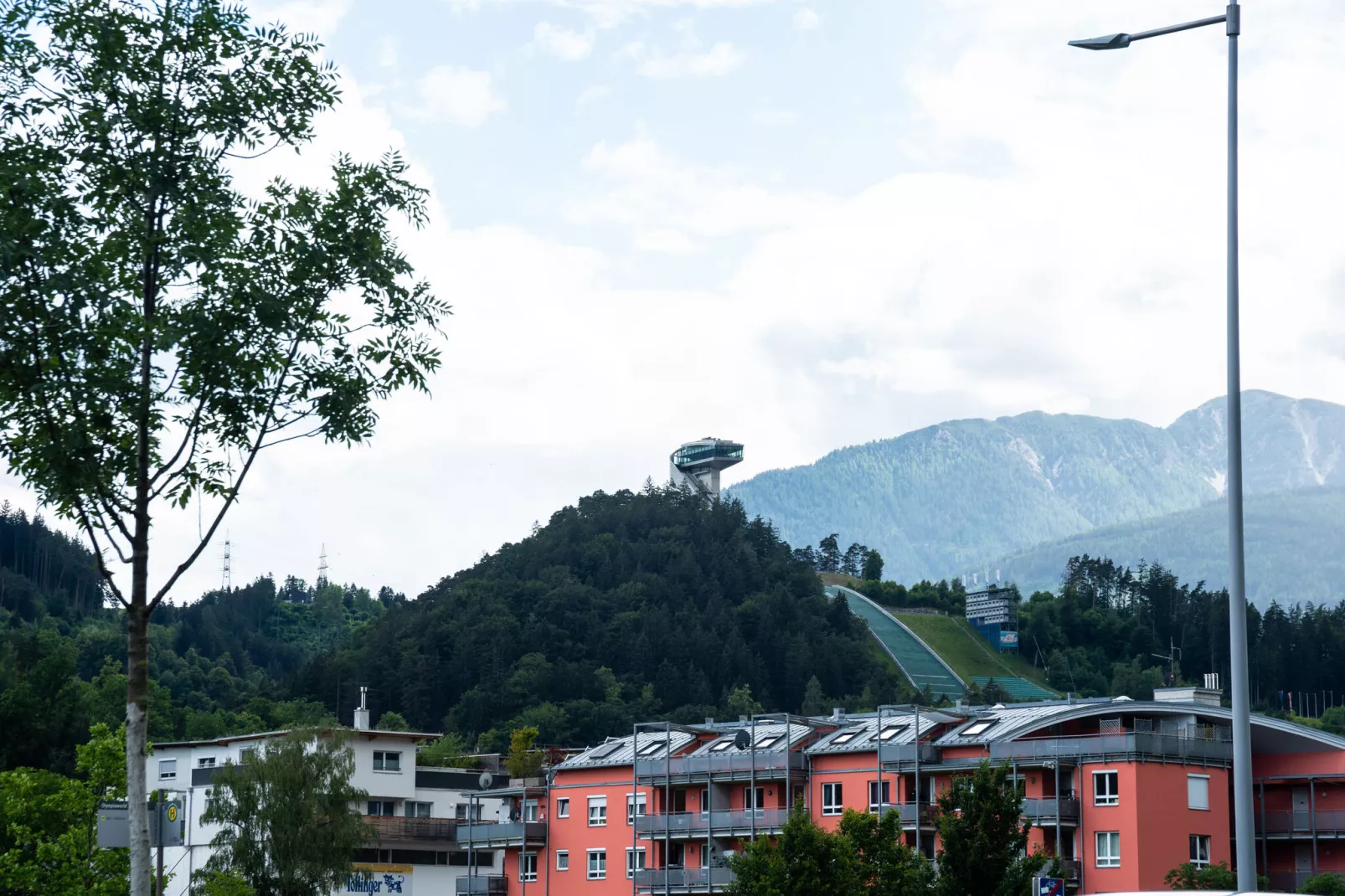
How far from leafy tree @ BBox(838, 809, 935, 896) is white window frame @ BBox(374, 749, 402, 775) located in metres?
50.7

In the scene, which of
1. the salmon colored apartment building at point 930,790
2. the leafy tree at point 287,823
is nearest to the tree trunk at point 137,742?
the salmon colored apartment building at point 930,790

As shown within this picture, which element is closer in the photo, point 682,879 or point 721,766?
point 682,879

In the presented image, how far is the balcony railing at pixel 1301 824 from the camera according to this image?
251 ft

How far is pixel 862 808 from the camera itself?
277ft

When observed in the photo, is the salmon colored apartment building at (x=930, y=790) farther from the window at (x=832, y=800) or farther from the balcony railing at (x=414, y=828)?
the balcony railing at (x=414, y=828)

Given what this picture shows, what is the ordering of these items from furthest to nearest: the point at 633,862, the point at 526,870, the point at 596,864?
the point at 526,870 < the point at 596,864 < the point at 633,862

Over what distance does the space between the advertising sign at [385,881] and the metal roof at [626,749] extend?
A: 12.1 m

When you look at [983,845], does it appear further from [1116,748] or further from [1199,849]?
[1199,849]

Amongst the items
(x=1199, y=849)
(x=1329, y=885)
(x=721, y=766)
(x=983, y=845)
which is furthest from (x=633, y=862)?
(x=983, y=845)

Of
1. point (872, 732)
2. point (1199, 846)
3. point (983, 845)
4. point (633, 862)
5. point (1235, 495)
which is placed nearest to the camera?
point (1235, 495)

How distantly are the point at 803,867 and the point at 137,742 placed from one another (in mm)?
38051

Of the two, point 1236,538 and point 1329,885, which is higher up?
point 1236,538

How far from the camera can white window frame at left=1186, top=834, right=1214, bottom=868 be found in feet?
247

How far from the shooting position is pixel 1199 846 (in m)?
76.6
